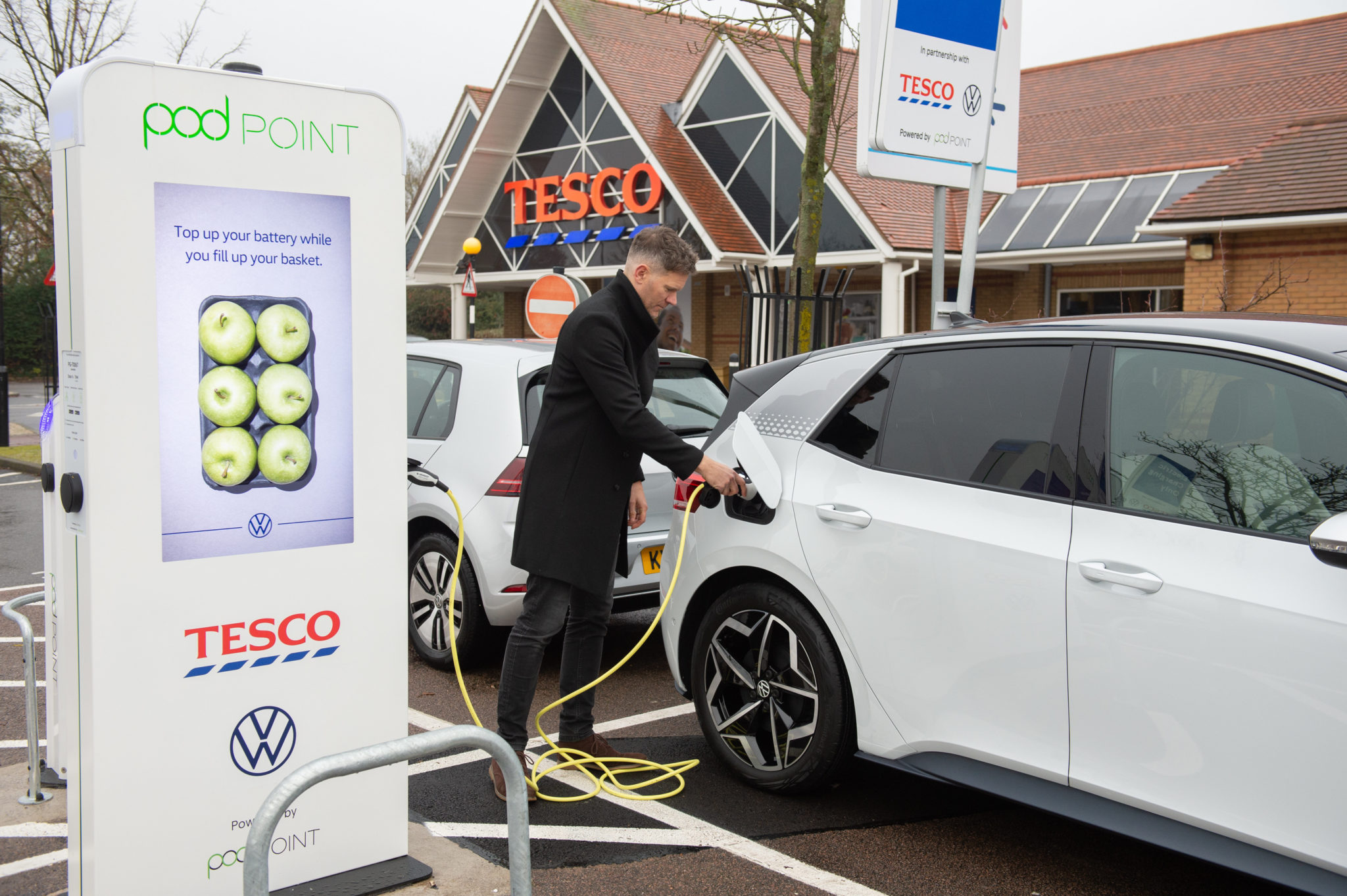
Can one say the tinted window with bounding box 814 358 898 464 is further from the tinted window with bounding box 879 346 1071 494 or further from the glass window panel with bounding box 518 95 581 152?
the glass window panel with bounding box 518 95 581 152

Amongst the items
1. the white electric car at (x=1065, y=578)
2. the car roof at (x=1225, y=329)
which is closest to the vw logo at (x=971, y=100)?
the white electric car at (x=1065, y=578)

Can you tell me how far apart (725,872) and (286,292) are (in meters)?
2.19

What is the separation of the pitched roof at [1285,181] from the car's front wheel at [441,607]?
9954 mm

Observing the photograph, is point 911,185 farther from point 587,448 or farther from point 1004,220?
point 587,448

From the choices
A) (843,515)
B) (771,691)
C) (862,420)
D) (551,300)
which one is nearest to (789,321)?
(551,300)

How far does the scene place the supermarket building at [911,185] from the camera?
42.0 ft

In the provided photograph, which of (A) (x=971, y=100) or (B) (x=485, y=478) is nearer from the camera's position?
(B) (x=485, y=478)

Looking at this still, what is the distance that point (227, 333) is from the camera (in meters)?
2.95

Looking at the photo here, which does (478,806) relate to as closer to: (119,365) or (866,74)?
(119,365)

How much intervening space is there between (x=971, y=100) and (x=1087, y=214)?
1294 centimetres

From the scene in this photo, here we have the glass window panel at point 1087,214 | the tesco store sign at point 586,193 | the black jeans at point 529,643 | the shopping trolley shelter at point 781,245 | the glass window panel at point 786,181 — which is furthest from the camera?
the tesco store sign at point 586,193

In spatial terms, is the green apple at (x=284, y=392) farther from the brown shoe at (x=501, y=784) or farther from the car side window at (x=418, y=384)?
the car side window at (x=418, y=384)

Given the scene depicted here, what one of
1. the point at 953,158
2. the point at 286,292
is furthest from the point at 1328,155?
the point at 286,292

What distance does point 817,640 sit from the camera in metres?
3.88
